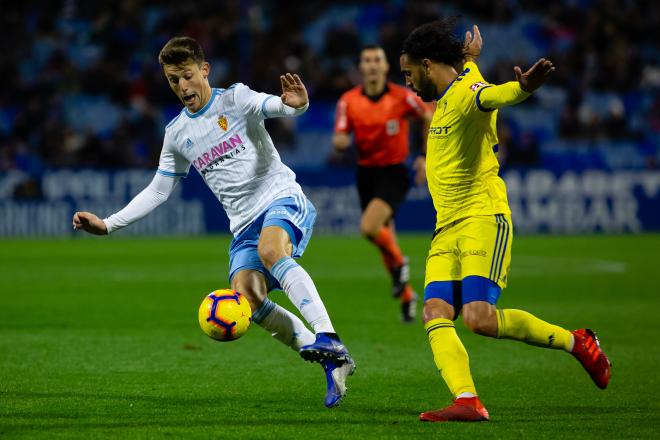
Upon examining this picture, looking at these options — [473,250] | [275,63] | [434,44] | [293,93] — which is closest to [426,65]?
[434,44]

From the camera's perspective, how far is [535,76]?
4891 mm

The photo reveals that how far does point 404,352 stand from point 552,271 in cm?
738

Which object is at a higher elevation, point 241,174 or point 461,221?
point 241,174

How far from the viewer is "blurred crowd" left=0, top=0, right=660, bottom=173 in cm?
2364

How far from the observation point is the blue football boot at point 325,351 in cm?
558

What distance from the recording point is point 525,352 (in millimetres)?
8203

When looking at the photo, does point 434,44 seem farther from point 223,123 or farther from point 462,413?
point 462,413

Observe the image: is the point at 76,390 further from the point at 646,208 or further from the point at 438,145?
the point at 646,208

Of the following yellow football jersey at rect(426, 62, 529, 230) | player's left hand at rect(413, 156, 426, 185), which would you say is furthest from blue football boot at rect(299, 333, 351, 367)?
player's left hand at rect(413, 156, 426, 185)

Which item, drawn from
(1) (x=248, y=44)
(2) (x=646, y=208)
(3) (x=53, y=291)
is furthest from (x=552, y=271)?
(1) (x=248, y=44)

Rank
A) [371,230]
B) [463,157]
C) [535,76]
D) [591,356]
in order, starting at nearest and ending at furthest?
[535,76] < [463,157] < [591,356] < [371,230]

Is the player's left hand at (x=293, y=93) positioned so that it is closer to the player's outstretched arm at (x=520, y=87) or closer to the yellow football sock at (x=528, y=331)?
the player's outstretched arm at (x=520, y=87)

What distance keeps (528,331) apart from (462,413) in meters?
0.65

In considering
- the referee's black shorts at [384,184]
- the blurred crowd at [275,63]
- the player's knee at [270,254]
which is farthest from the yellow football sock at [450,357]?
the blurred crowd at [275,63]
